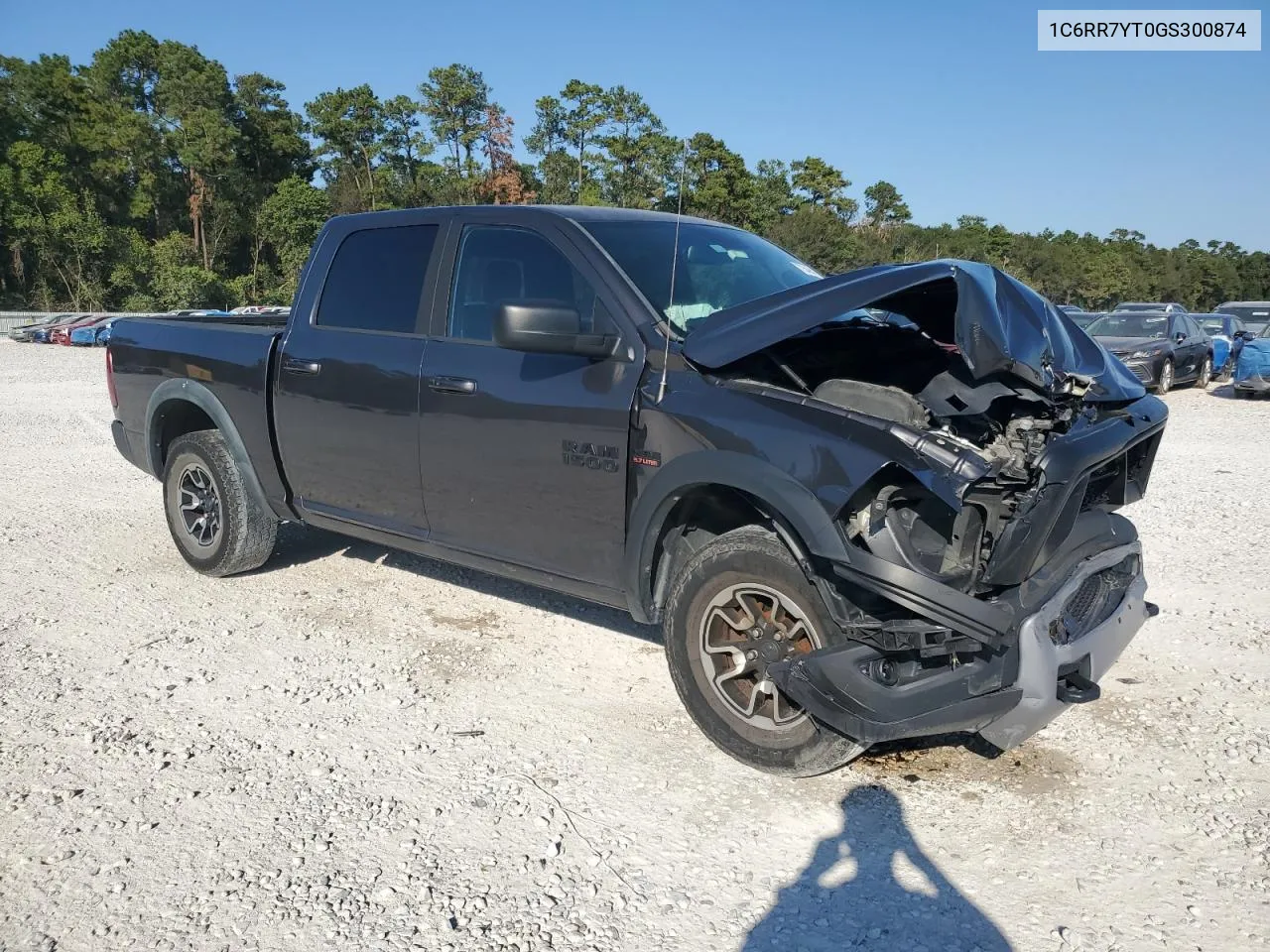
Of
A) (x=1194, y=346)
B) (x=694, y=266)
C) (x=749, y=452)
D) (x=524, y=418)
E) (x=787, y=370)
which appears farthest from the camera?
(x=1194, y=346)

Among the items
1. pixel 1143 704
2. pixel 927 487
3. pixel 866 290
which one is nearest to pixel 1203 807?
pixel 1143 704

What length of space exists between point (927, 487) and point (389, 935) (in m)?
2.02

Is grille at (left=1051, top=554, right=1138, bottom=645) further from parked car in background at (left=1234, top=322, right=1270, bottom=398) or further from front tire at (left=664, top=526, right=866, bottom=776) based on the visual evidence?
parked car in background at (left=1234, top=322, right=1270, bottom=398)

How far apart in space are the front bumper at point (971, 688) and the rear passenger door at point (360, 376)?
88.0 inches

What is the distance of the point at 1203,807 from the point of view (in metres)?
3.38

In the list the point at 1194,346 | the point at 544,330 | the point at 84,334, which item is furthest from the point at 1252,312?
the point at 84,334

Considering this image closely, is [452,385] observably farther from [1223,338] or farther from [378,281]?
[1223,338]

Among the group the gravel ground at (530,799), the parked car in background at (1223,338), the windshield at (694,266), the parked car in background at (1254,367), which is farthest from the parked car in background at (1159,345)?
the windshield at (694,266)

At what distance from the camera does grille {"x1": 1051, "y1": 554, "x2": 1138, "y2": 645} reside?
317 cm

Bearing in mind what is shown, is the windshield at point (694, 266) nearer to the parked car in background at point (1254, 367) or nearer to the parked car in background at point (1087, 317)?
the parked car in background at point (1254, 367)

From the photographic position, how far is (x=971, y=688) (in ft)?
9.90

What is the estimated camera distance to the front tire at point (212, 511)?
18.3ft

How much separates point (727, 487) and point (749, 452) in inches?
8.8

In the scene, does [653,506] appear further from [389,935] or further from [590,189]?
[590,189]
